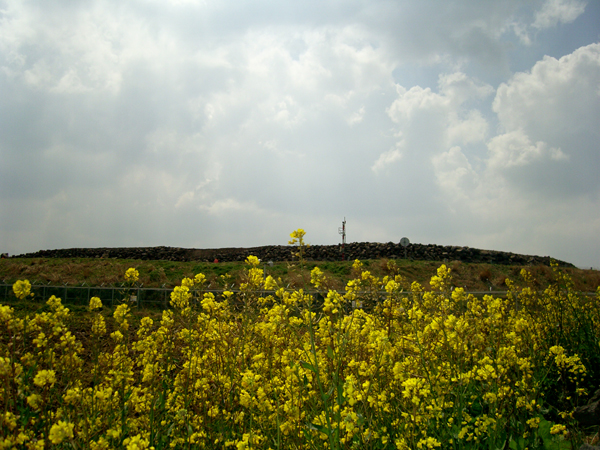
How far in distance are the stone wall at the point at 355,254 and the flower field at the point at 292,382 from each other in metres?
21.4

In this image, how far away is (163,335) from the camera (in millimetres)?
3787

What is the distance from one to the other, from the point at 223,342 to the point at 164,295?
9493 millimetres

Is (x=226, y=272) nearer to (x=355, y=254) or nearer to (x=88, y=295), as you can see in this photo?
(x=88, y=295)

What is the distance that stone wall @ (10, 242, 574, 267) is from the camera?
87.7ft

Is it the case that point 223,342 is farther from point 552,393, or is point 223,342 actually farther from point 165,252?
point 165,252

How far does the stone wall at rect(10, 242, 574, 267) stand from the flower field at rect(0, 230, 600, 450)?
70.2 feet

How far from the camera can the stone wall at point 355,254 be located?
26.7 meters

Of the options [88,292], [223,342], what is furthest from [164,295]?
[223,342]

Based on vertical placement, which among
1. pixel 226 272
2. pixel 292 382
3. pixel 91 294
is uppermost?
pixel 292 382

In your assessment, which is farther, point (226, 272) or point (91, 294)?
point (226, 272)

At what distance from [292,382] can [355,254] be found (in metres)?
24.5

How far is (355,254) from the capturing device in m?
27.2

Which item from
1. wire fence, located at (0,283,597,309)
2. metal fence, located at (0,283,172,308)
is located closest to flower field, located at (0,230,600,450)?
wire fence, located at (0,283,597,309)

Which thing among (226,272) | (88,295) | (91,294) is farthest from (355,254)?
(88,295)
